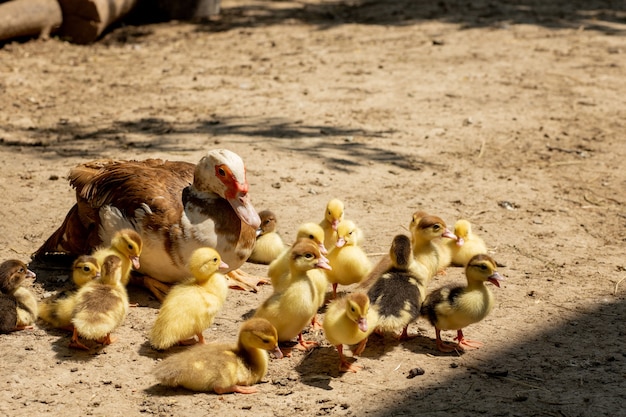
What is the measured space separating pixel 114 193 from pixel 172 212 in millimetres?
540

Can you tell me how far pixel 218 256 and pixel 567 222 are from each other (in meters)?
3.54

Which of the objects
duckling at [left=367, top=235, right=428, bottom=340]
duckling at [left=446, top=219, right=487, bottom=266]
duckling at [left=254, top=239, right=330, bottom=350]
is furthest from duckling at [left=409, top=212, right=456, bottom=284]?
duckling at [left=254, top=239, right=330, bottom=350]

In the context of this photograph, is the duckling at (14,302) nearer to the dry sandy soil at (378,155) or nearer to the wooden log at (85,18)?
the dry sandy soil at (378,155)

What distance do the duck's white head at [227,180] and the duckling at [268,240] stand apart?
86 cm

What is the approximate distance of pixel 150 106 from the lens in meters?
11.0

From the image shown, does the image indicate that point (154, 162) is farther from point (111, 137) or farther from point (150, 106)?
point (150, 106)

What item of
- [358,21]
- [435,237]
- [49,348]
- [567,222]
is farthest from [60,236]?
[358,21]

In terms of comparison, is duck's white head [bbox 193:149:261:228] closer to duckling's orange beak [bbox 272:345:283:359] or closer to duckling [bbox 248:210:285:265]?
duckling [bbox 248:210:285:265]

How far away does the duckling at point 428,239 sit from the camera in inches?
260

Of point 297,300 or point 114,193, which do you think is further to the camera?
point 114,193

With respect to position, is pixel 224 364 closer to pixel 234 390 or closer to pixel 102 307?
pixel 234 390

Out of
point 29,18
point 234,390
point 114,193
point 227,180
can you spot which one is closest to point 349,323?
point 234,390

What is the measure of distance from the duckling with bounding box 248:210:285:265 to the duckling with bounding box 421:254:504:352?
1662mm

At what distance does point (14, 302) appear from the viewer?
5.90 m
